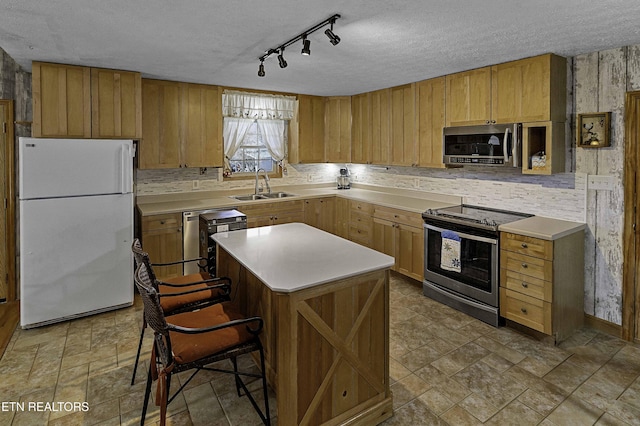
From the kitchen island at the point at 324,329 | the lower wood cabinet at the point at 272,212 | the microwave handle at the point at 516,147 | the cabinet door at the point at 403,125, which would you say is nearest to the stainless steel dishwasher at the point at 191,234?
the lower wood cabinet at the point at 272,212

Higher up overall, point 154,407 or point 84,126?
point 84,126

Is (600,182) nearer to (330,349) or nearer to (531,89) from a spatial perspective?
(531,89)

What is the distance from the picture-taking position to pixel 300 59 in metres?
3.49

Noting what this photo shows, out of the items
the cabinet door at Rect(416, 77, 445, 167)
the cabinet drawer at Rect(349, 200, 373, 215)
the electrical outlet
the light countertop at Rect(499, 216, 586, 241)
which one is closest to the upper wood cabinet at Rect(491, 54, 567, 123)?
the electrical outlet

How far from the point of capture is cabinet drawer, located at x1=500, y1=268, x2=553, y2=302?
10.0 feet

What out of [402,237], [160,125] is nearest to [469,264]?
[402,237]

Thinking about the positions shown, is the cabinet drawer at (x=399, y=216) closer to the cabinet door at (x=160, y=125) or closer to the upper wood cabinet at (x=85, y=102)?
the cabinet door at (x=160, y=125)

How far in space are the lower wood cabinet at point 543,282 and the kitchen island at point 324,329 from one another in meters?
1.59

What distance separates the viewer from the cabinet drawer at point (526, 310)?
3080 mm

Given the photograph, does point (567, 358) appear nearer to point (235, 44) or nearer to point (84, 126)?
point (235, 44)

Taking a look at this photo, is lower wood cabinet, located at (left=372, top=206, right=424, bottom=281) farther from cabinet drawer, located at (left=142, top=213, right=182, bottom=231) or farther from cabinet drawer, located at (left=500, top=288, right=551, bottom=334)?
cabinet drawer, located at (left=142, top=213, right=182, bottom=231)

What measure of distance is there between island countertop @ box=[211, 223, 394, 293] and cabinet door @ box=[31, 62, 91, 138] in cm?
196

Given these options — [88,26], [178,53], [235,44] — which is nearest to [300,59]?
[235,44]

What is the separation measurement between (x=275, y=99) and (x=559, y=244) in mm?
3823
